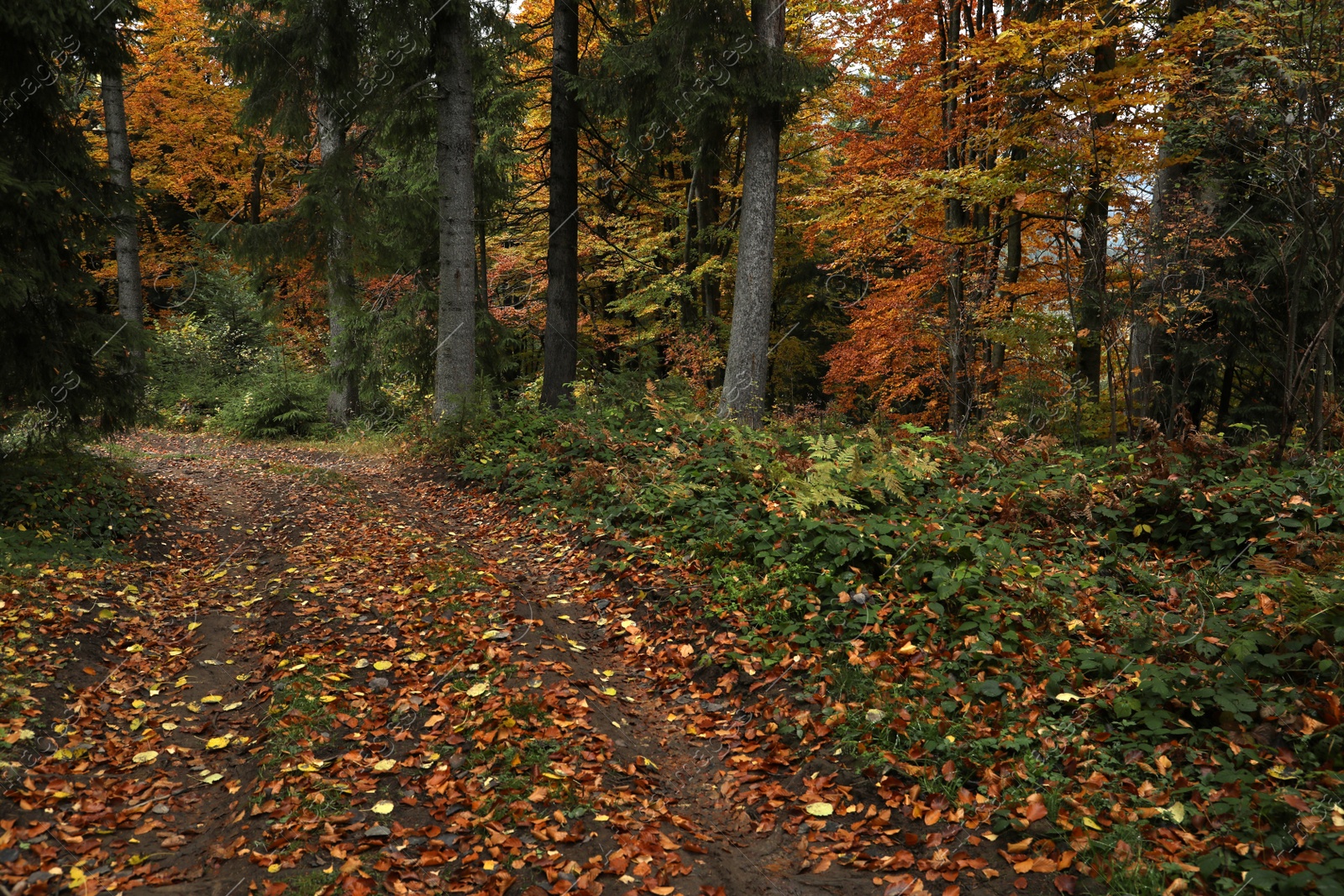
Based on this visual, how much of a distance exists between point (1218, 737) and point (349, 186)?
1273 cm

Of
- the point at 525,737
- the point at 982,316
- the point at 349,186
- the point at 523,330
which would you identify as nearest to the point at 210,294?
the point at 523,330

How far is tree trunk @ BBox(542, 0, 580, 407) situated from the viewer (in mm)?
12289

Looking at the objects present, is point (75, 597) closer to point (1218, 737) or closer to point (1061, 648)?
point (1061, 648)

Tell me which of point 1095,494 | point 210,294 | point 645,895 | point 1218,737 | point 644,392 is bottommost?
point 645,895

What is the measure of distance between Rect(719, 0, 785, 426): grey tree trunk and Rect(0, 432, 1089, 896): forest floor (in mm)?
4207

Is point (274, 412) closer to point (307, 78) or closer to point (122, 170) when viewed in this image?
point (122, 170)

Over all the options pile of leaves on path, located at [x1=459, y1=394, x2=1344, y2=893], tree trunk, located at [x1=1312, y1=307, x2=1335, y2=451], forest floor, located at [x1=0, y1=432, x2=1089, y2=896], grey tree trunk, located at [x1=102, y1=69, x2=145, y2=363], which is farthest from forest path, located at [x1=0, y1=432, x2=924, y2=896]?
grey tree trunk, located at [x1=102, y1=69, x2=145, y2=363]

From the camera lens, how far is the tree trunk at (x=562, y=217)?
12.3 metres

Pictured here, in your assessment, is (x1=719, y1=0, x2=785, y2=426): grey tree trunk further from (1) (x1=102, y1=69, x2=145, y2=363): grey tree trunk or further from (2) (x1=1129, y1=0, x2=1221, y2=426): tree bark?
(1) (x1=102, y1=69, x2=145, y2=363): grey tree trunk

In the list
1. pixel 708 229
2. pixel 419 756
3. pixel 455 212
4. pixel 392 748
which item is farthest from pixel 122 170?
pixel 419 756

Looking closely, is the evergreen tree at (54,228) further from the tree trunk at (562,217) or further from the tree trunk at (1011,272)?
the tree trunk at (1011,272)

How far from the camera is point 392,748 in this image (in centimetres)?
440

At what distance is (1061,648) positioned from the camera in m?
4.60

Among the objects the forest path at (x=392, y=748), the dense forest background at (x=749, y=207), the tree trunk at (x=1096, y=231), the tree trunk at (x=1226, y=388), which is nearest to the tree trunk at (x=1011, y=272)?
the dense forest background at (x=749, y=207)
